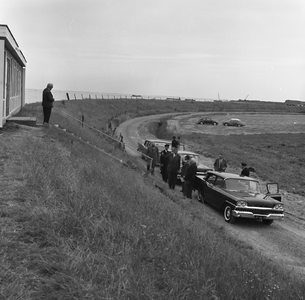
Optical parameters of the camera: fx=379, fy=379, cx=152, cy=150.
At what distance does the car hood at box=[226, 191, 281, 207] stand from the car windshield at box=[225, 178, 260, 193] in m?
0.31

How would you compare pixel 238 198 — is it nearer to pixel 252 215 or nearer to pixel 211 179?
pixel 252 215

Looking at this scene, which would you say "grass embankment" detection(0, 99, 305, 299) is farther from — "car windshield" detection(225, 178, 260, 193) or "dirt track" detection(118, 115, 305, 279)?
"car windshield" detection(225, 178, 260, 193)

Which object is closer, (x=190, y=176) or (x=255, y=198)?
(x=255, y=198)

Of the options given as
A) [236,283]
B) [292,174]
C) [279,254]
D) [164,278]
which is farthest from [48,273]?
[292,174]

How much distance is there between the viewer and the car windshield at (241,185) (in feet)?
41.1

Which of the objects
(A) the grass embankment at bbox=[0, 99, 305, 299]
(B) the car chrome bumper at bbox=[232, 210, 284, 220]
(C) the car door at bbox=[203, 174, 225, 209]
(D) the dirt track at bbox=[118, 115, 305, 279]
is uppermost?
(A) the grass embankment at bbox=[0, 99, 305, 299]

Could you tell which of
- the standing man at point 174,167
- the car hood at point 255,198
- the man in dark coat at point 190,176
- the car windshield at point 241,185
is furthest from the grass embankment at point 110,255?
the standing man at point 174,167

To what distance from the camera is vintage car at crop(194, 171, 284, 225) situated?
11.4m

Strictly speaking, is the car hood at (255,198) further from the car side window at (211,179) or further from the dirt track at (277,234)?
the car side window at (211,179)

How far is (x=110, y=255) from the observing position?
502cm

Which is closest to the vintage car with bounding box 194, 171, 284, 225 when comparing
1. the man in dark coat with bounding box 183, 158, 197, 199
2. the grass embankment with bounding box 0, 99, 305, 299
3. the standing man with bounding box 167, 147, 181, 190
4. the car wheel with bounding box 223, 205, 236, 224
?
the car wheel with bounding box 223, 205, 236, 224

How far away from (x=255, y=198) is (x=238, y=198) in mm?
564

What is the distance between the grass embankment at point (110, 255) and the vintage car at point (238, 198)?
411 centimetres

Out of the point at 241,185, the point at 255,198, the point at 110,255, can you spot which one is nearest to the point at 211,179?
the point at 241,185
